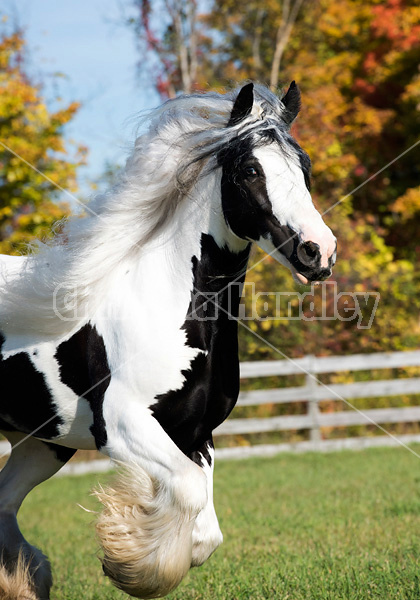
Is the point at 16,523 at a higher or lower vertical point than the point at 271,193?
lower

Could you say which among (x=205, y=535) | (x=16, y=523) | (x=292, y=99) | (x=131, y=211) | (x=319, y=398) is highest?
(x=292, y=99)

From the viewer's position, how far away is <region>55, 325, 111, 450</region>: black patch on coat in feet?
9.95

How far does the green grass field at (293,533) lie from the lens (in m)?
3.67

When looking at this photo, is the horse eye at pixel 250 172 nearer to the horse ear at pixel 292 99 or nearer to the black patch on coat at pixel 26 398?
the horse ear at pixel 292 99

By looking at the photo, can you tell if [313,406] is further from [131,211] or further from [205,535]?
[131,211]

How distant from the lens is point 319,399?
427 inches

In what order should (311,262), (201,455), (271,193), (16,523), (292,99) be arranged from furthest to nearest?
(16,523), (292,99), (201,455), (271,193), (311,262)

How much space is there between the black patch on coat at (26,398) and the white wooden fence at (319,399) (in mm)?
7308

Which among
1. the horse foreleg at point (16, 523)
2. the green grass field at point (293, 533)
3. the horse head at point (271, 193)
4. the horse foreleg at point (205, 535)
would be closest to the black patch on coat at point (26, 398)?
the green grass field at point (293, 533)

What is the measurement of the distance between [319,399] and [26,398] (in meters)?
7.94

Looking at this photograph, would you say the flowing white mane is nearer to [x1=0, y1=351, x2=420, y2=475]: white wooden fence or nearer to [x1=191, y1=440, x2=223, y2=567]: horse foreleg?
[x1=191, y1=440, x2=223, y2=567]: horse foreleg

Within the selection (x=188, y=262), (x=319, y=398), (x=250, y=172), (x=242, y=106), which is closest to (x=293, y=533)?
(x=188, y=262)

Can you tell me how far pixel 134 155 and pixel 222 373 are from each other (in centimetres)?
112

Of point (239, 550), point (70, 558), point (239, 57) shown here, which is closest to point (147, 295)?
point (239, 550)
